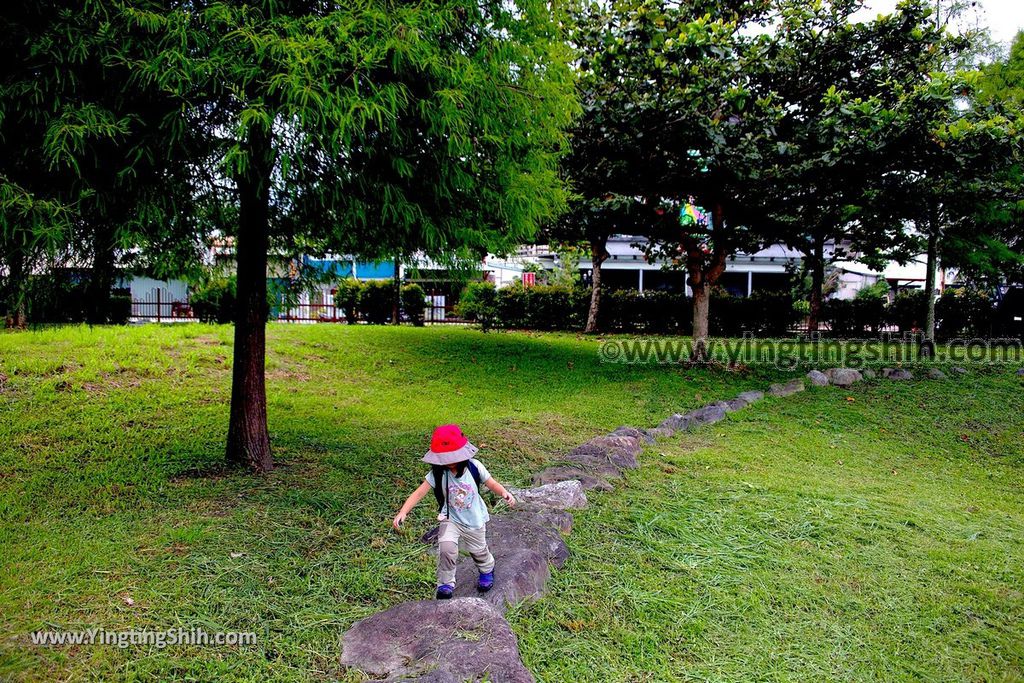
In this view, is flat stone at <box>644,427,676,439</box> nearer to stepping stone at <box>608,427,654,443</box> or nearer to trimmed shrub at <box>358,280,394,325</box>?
stepping stone at <box>608,427,654,443</box>

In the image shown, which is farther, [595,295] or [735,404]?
[595,295]

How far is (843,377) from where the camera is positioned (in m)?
11.2

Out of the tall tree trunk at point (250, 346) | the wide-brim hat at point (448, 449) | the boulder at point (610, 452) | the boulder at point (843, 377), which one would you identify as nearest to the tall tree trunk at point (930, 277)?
the boulder at point (843, 377)

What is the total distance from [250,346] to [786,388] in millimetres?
8539

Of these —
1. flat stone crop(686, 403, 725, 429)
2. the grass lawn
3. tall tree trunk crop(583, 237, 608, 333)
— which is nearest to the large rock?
the grass lawn

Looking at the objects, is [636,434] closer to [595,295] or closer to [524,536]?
[524,536]

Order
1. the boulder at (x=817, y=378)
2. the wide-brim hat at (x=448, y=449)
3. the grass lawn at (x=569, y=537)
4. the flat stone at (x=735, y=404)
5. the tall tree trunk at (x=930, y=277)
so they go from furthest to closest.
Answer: the tall tree trunk at (x=930, y=277) < the boulder at (x=817, y=378) < the flat stone at (x=735, y=404) < the wide-brim hat at (x=448, y=449) < the grass lawn at (x=569, y=537)

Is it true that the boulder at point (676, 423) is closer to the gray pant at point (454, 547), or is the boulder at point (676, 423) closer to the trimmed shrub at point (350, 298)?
the gray pant at point (454, 547)

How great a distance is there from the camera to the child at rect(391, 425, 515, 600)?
3.25 m

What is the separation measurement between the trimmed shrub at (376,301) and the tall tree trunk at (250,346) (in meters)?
11.4

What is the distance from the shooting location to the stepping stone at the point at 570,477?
530cm

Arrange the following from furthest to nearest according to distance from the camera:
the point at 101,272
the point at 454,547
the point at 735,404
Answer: the point at 735,404 → the point at 101,272 → the point at 454,547

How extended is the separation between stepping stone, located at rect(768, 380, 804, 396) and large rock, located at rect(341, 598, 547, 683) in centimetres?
858

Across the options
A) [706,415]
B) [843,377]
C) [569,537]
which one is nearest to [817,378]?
[843,377]
